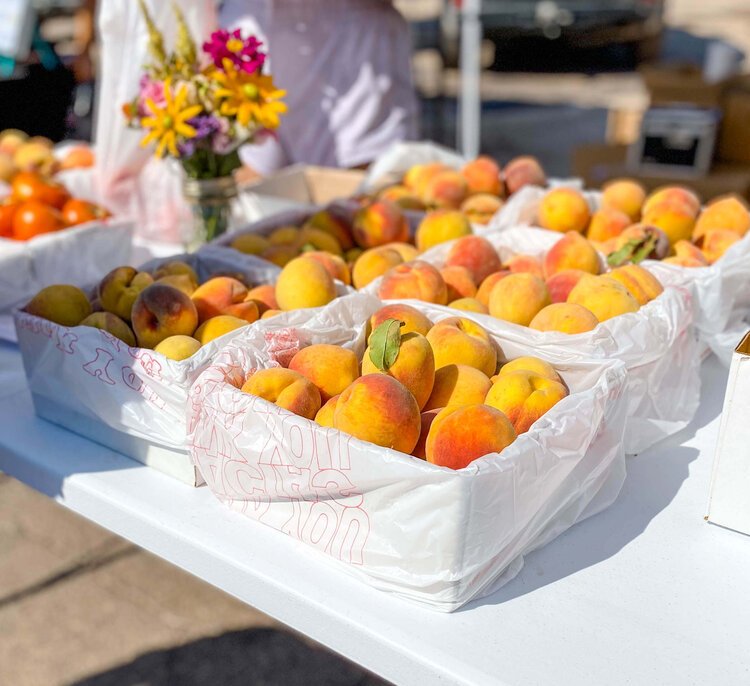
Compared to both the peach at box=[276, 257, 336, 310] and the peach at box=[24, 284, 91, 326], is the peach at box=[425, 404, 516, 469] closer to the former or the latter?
the peach at box=[276, 257, 336, 310]

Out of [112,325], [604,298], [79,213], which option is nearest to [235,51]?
[79,213]

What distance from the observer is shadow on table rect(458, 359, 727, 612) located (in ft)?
2.87

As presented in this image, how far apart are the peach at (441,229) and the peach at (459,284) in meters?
0.21

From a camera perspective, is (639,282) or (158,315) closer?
(158,315)

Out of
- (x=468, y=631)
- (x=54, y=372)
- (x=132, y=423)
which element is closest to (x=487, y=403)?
(x=468, y=631)

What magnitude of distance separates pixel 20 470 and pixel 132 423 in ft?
0.70

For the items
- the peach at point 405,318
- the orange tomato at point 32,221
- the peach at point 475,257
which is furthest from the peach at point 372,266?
the orange tomato at point 32,221

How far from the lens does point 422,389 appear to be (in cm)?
98

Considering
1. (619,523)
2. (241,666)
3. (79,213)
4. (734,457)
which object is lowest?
(241,666)

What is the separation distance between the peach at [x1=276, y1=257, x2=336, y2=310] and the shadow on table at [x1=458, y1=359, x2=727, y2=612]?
53cm

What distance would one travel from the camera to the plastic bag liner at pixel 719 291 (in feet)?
4.16

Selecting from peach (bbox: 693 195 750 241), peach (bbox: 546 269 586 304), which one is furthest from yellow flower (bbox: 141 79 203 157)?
peach (bbox: 693 195 750 241)

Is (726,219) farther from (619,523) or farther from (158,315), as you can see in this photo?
(158,315)

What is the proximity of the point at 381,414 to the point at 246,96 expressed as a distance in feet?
2.99
